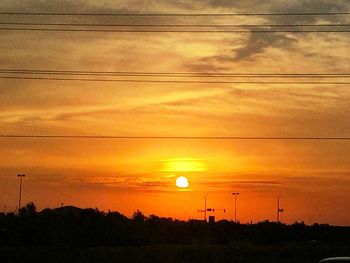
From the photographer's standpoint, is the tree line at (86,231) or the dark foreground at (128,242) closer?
the dark foreground at (128,242)

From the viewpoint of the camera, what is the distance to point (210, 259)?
7619 centimetres

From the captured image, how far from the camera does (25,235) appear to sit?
104688 mm

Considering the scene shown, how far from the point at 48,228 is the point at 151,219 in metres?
64.6

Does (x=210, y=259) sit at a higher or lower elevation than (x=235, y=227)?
lower

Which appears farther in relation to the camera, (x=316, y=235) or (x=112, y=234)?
(x=316, y=235)

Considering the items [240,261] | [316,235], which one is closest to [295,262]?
[240,261]

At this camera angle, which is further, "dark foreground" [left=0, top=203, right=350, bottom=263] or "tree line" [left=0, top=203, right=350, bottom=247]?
"tree line" [left=0, top=203, right=350, bottom=247]

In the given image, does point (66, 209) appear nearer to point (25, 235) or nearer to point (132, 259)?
point (25, 235)

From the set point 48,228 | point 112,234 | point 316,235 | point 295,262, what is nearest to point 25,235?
point 48,228

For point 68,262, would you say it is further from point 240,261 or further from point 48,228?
point 48,228

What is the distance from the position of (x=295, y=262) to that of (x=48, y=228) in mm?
47587

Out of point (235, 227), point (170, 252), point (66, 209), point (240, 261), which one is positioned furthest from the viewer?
point (235, 227)

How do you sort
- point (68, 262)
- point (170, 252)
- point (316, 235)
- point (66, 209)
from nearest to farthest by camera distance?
1. point (68, 262)
2. point (170, 252)
3. point (66, 209)
4. point (316, 235)

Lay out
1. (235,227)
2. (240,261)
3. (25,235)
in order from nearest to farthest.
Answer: (240,261), (25,235), (235,227)
